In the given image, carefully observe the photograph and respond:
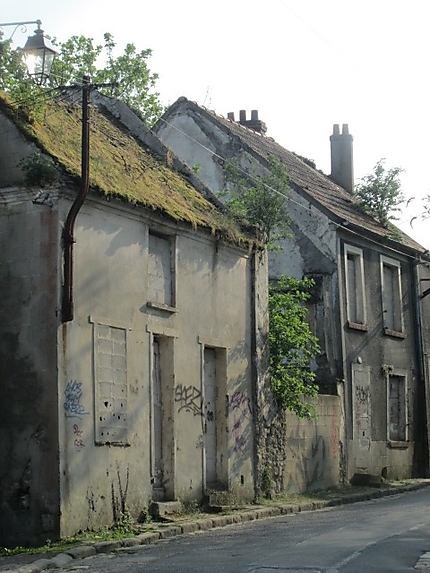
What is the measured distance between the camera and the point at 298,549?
11.2 metres

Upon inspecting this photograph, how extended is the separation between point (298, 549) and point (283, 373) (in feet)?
29.7

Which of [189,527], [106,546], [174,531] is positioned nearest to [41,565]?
[106,546]

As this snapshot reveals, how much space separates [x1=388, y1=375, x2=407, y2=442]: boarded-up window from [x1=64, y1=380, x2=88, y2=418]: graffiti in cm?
1408

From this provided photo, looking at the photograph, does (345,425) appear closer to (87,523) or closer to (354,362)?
(354,362)

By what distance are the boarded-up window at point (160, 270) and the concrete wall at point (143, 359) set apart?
0.45ft

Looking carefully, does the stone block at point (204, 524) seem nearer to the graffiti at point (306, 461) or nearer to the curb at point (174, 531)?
the curb at point (174, 531)

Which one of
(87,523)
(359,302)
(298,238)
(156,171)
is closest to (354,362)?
(359,302)

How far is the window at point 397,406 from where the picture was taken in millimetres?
26781

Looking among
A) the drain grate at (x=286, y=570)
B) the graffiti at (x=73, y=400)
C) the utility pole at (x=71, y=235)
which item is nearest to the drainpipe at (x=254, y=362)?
the graffiti at (x=73, y=400)

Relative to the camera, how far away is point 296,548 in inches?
447

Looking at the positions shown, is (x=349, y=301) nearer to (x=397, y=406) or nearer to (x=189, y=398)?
(x=397, y=406)

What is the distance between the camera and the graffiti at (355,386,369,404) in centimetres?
2481

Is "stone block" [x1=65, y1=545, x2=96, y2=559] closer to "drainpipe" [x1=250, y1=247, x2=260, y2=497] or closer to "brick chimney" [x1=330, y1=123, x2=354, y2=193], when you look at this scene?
"drainpipe" [x1=250, y1=247, x2=260, y2=497]

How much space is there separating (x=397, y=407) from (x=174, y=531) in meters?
13.8
